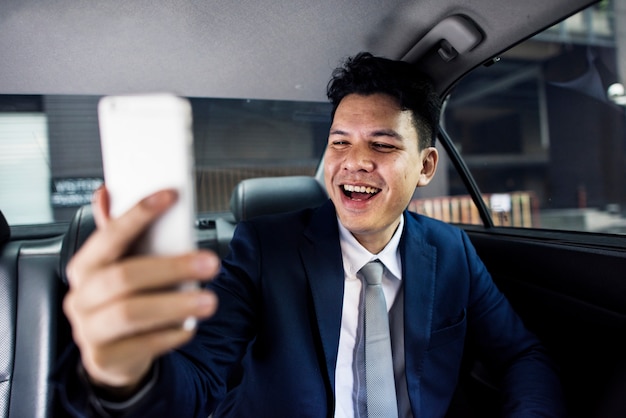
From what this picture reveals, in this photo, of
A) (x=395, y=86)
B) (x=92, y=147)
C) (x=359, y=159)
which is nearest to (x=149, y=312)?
(x=359, y=159)

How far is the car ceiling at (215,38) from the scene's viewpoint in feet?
4.66

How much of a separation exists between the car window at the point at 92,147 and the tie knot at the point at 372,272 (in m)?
1.05

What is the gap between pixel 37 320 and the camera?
165 cm

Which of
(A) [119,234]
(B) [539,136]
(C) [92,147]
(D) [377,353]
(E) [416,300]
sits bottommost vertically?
(D) [377,353]

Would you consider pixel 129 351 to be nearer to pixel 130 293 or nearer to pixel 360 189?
pixel 130 293

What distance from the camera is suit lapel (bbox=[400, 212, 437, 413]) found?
1.37 m

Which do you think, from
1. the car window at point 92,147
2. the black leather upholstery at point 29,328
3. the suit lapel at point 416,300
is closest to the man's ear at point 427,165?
the suit lapel at point 416,300

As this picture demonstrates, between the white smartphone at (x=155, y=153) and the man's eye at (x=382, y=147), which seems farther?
the man's eye at (x=382, y=147)

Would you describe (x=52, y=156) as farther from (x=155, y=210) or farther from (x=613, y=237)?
(x=613, y=237)

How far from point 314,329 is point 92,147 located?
1.65 meters

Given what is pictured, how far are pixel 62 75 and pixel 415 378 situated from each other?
5.61ft

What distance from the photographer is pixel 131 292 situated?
478 mm

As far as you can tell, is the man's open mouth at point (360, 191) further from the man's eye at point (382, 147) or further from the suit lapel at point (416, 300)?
the suit lapel at point (416, 300)

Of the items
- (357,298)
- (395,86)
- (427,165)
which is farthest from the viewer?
(427,165)
